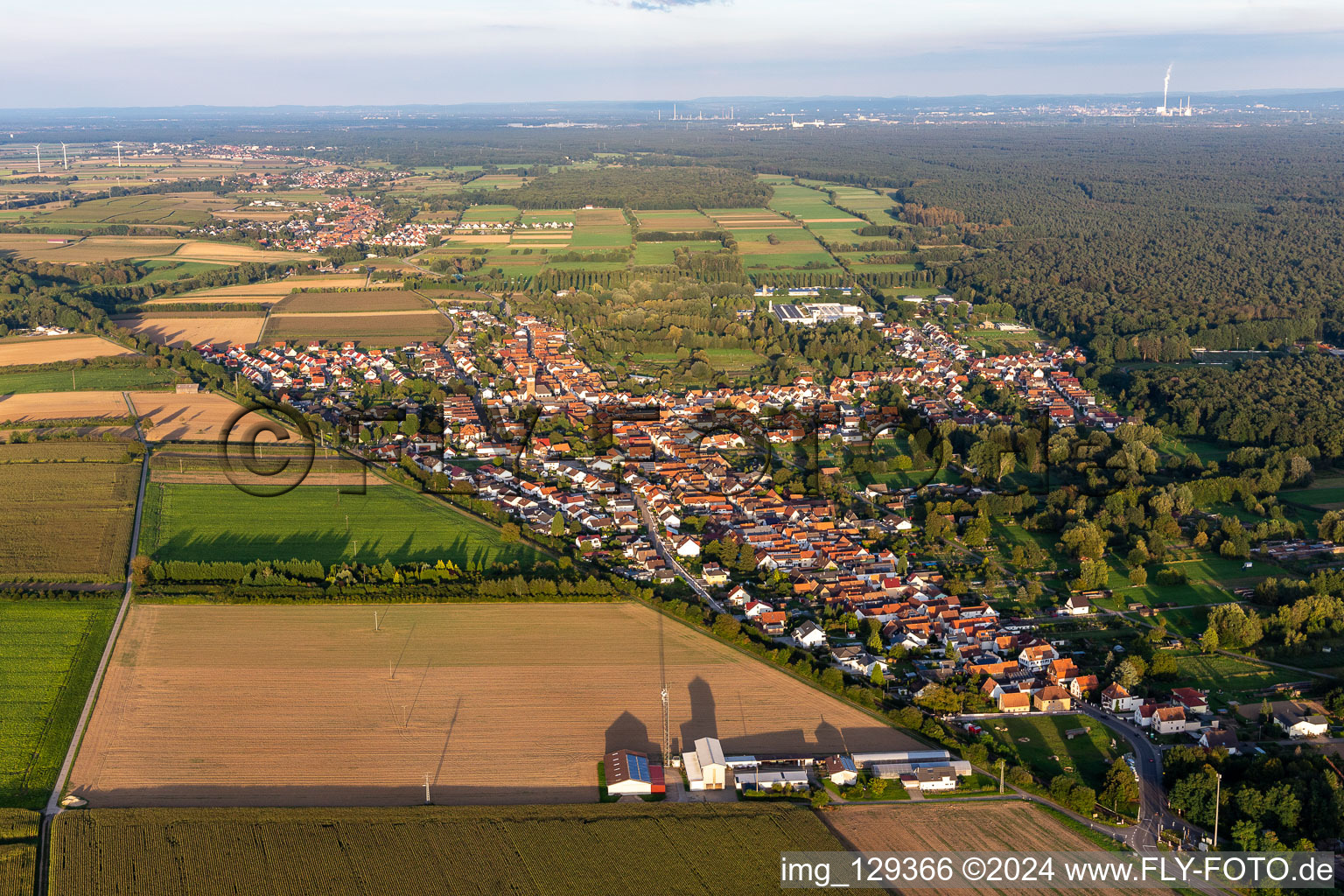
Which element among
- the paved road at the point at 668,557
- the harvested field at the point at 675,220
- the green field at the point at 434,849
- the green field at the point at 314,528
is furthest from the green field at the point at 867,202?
the green field at the point at 434,849

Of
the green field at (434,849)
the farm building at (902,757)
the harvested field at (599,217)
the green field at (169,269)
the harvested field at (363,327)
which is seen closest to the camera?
the green field at (434,849)

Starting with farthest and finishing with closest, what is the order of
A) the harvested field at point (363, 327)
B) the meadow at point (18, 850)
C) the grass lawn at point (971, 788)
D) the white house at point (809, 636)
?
the harvested field at point (363, 327) < the white house at point (809, 636) < the grass lawn at point (971, 788) < the meadow at point (18, 850)

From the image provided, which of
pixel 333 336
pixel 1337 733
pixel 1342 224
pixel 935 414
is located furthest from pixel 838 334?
pixel 1342 224

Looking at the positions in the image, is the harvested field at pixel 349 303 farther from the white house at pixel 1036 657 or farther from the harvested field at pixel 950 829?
the harvested field at pixel 950 829

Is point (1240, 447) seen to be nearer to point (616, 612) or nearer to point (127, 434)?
point (616, 612)

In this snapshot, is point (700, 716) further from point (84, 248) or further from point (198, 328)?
point (84, 248)
